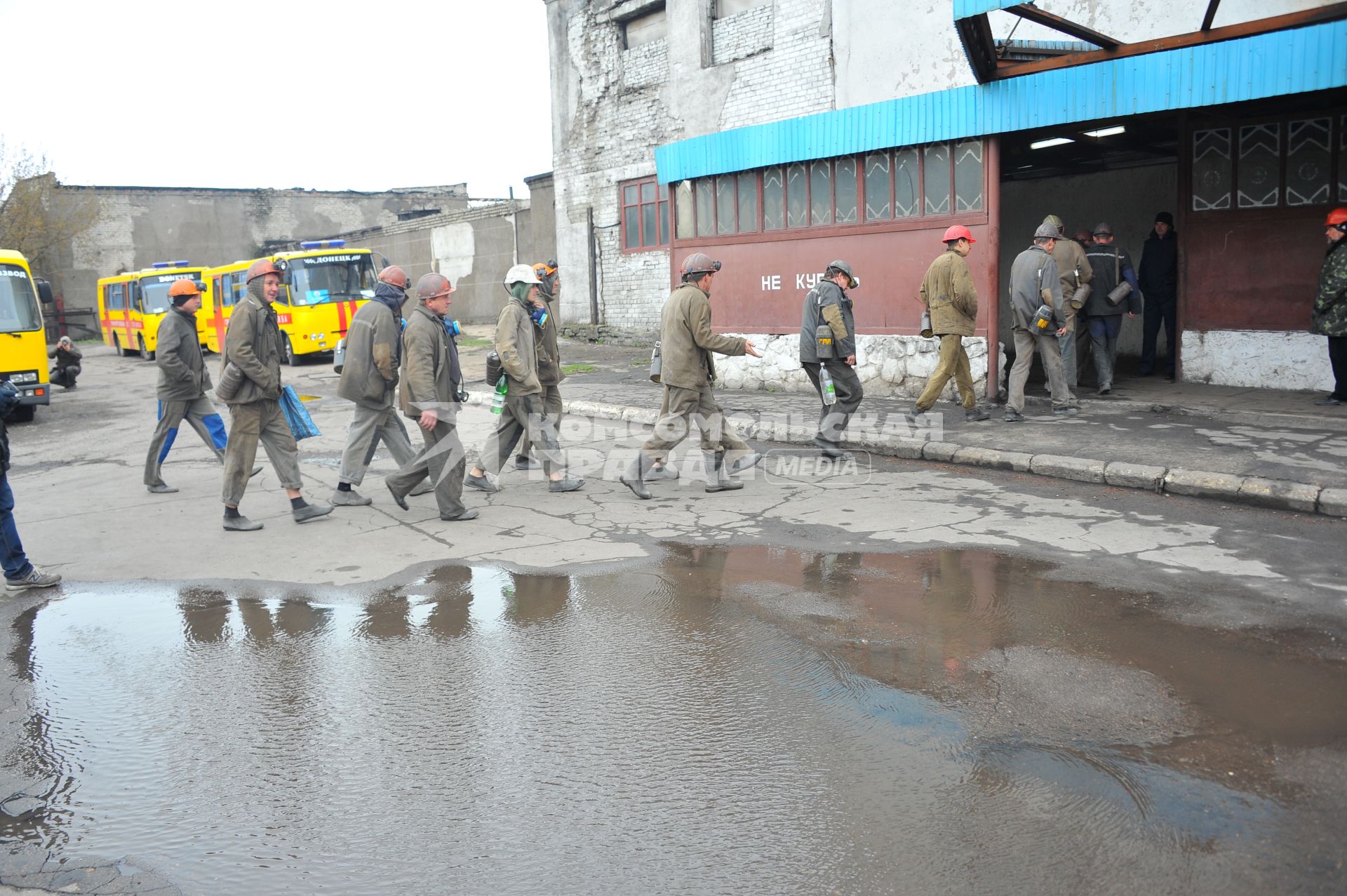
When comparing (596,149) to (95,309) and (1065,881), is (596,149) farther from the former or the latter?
(95,309)

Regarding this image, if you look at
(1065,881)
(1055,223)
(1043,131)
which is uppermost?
(1043,131)

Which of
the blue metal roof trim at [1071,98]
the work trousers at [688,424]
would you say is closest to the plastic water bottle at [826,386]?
the work trousers at [688,424]

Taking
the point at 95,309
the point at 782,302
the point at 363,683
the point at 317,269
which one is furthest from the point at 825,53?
the point at 95,309

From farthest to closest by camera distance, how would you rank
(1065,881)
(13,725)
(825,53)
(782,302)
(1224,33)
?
(825,53), (782,302), (1224,33), (13,725), (1065,881)

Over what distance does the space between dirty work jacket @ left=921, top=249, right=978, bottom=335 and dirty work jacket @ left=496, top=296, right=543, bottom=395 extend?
4196 millimetres

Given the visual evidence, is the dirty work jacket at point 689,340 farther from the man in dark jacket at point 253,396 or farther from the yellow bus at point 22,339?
the yellow bus at point 22,339

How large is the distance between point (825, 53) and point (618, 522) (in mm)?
12328

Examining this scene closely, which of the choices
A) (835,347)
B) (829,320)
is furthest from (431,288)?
(835,347)

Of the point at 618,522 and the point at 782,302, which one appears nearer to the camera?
the point at 618,522

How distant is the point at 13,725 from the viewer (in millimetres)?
4156

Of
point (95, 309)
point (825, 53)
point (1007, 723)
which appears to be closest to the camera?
point (1007, 723)

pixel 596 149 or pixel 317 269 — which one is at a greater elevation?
pixel 596 149

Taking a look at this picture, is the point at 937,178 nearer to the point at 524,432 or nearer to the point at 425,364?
the point at 524,432

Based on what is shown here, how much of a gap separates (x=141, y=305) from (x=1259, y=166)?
26357 millimetres
